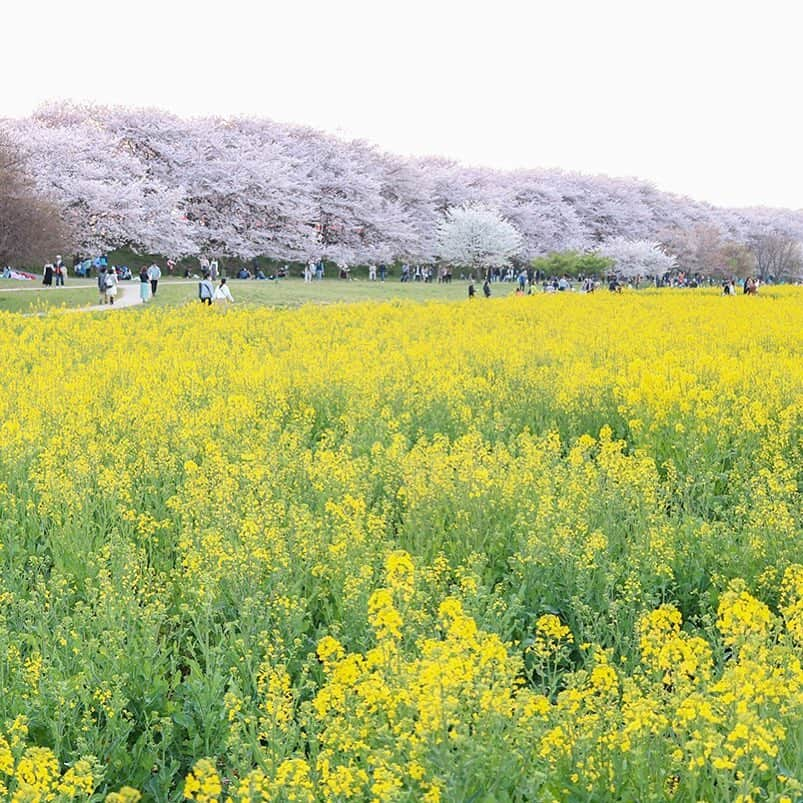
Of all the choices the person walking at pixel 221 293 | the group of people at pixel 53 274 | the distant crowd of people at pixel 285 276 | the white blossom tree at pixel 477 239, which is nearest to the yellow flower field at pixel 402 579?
the person walking at pixel 221 293

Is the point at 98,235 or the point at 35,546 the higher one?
the point at 98,235

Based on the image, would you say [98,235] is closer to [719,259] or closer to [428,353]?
[428,353]

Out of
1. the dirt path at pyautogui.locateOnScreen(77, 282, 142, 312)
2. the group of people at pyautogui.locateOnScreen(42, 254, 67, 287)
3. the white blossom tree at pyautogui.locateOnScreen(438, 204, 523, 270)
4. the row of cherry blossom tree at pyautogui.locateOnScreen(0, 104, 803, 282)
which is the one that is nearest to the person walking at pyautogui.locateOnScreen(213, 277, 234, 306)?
the dirt path at pyautogui.locateOnScreen(77, 282, 142, 312)

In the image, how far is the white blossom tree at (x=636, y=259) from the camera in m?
75.3

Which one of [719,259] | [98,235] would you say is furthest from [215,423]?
[719,259]

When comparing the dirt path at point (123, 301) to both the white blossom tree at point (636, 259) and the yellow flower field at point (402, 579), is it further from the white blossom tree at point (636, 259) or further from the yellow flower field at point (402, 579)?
the white blossom tree at point (636, 259)

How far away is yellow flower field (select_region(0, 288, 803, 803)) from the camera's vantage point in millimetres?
2824

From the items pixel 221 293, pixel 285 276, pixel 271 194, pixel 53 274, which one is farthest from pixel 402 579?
pixel 285 276

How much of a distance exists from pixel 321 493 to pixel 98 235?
148ft

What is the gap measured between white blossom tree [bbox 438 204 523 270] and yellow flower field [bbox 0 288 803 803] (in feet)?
174

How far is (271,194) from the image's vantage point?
56.3 m

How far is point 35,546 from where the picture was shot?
19.1 feet

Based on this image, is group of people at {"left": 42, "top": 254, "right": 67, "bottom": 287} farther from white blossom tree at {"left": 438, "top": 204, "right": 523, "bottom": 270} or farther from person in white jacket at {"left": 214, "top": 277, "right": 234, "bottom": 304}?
white blossom tree at {"left": 438, "top": 204, "right": 523, "bottom": 270}

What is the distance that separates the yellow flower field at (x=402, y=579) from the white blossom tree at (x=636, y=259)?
65.8m
